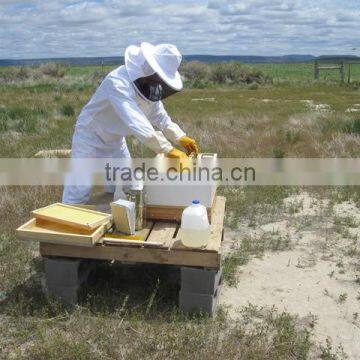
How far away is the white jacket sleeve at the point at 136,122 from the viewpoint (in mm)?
3802

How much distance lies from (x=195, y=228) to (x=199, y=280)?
14.3 inches

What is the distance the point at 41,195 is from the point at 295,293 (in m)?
3.43

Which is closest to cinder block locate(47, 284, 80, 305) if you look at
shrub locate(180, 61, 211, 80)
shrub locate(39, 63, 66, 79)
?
shrub locate(180, 61, 211, 80)

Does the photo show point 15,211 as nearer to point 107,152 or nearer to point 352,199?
point 107,152

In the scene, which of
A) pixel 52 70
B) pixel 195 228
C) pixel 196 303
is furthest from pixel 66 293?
pixel 52 70

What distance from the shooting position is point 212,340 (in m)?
3.15

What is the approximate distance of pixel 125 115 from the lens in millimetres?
3863

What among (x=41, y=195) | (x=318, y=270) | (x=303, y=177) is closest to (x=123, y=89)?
(x=318, y=270)

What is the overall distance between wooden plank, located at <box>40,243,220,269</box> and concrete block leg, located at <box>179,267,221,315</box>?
73 mm

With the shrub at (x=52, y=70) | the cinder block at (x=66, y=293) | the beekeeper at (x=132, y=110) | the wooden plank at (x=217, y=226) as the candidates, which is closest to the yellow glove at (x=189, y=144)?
the beekeeper at (x=132, y=110)

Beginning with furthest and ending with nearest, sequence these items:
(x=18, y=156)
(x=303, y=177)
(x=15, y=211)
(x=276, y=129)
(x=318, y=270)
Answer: (x=276, y=129), (x=18, y=156), (x=303, y=177), (x=15, y=211), (x=318, y=270)

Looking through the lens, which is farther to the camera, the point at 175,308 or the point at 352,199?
the point at 352,199

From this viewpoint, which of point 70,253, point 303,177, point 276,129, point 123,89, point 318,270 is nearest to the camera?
point 70,253

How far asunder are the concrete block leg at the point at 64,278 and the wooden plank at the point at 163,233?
1.85 ft
